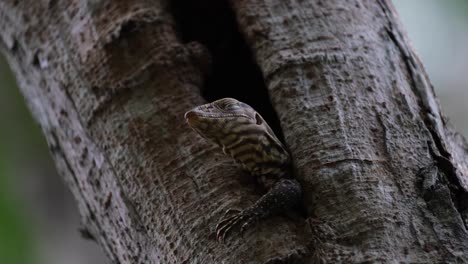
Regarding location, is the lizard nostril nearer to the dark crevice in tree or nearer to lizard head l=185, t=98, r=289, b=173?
lizard head l=185, t=98, r=289, b=173

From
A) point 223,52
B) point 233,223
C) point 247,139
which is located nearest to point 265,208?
point 233,223

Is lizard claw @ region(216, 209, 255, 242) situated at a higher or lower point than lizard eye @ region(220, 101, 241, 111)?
lower

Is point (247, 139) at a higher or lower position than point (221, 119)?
lower

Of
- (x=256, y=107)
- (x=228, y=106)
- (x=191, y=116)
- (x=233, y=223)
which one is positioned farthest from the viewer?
(x=256, y=107)

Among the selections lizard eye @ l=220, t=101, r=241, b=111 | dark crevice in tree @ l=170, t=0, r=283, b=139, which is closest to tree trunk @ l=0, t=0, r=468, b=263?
dark crevice in tree @ l=170, t=0, r=283, b=139

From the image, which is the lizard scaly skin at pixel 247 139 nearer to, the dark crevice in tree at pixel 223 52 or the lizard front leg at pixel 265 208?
the lizard front leg at pixel 265 208

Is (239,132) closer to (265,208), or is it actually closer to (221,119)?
(221,119)
